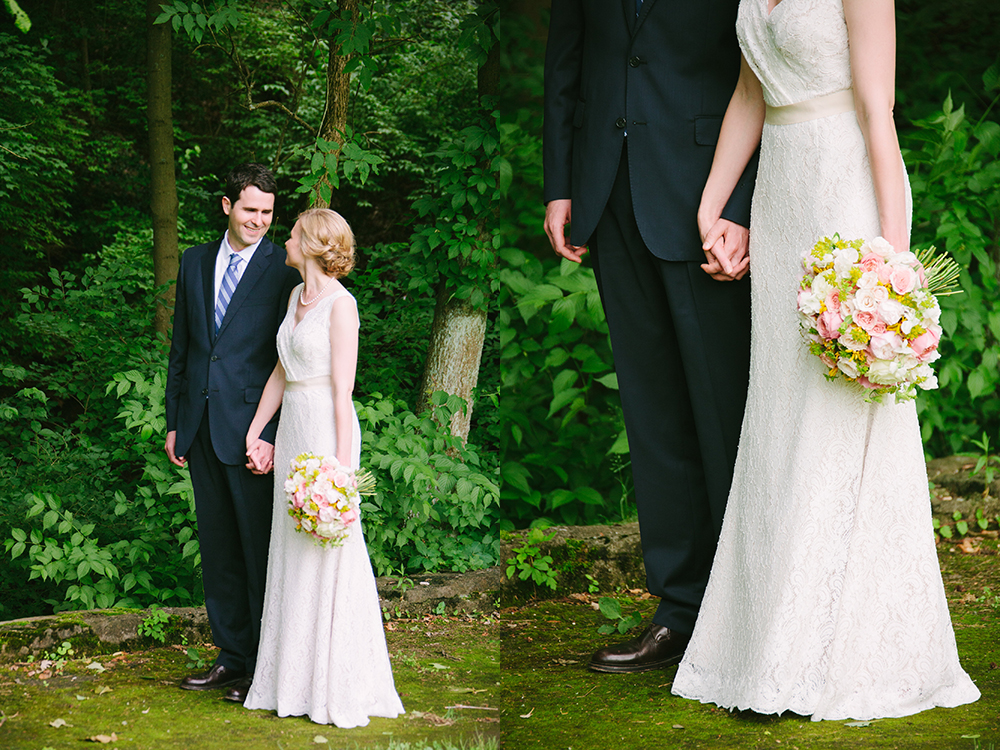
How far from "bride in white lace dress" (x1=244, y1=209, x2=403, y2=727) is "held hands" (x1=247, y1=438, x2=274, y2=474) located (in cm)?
11

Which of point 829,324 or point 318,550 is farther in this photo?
point 318,550

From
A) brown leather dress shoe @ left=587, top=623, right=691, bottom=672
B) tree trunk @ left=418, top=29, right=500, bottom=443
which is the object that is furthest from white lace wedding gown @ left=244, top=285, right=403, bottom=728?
tree trunk @ left=418, top=29, right=500, bottom=443

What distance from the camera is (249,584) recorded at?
285 centimetres

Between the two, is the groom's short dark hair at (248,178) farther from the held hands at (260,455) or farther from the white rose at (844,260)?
the white rose at (844,260)

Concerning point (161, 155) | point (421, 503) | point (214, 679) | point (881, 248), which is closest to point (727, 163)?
point (881, 248)

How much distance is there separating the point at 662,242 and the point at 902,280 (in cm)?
62

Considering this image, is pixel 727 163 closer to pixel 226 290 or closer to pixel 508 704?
pixel 508 704

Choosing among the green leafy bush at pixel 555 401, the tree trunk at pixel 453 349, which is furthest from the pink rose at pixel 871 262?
the tree trunk at pixel 453 349

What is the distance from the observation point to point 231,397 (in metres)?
2.78

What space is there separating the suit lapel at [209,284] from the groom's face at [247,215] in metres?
0.08

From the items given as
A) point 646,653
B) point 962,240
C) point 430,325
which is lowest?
point 646,653

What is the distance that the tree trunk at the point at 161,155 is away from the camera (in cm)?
509

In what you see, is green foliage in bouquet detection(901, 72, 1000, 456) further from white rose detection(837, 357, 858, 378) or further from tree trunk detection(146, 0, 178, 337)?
tree trunk detection(146, 0, 178, 337)

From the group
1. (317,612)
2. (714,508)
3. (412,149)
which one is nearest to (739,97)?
(714,508)
